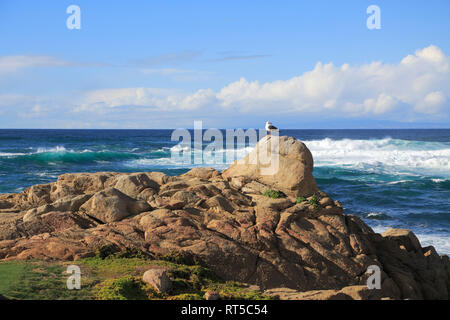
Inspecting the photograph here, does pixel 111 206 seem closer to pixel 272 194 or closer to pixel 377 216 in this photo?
pixel 272 194

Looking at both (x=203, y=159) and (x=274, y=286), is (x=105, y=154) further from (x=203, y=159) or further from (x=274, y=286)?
(x=274, y=286)

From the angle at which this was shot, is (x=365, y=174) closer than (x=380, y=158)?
Yes

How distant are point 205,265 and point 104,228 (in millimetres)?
3360

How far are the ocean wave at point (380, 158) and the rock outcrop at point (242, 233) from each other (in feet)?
96.1

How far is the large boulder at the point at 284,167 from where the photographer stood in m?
15.1

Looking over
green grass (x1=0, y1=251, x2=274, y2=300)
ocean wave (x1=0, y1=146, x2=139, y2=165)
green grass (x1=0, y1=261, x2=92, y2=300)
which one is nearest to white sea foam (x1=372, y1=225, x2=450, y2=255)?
green grass (x1=0, y1=251, x2=274, y2=300)

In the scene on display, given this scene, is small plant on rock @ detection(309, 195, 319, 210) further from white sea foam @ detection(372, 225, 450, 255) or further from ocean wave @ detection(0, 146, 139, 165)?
ocean wave @ detection(0, 146, 139, 165)

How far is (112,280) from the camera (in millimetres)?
9531

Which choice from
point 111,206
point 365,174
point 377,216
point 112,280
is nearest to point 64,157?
point 365,174

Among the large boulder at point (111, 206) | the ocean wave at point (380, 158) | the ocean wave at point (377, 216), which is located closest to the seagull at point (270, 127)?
the large boulder at point (111, 206)

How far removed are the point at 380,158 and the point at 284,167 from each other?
40.3 meters
